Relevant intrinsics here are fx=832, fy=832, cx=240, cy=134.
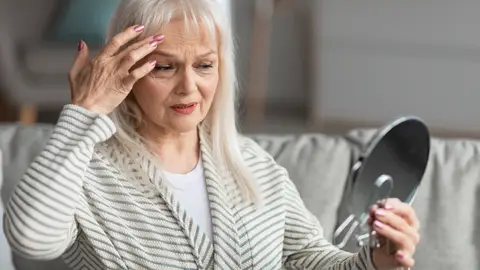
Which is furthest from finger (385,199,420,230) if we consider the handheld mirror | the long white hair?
the long white hair

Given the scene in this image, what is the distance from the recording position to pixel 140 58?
1.24 metres

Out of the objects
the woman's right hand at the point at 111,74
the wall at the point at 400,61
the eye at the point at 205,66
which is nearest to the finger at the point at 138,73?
the woman's right hand at the point at 111,74

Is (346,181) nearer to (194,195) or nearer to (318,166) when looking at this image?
(318,166)

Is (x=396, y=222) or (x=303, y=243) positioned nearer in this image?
(x=396, y=222)

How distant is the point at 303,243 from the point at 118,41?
475mm

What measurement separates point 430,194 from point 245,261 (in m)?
0.51

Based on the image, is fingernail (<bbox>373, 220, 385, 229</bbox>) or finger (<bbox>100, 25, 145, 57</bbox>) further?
finger (<bbox>100, 25, 145, 57</bbox>)

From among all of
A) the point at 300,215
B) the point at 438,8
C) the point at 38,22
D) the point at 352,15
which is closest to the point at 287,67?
the point at 352,15

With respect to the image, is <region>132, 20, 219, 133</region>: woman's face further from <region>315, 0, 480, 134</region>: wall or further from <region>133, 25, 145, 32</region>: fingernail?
<region>315, 0, 480, 134</region>: wall

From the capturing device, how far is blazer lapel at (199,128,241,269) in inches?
52.6

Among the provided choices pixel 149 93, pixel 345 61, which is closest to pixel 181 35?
pixel 149 93

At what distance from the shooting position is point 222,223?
1.35 metres

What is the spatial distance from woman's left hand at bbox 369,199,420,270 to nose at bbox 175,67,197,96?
35cm

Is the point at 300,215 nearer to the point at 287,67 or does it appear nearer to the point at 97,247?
the point at 97,247
